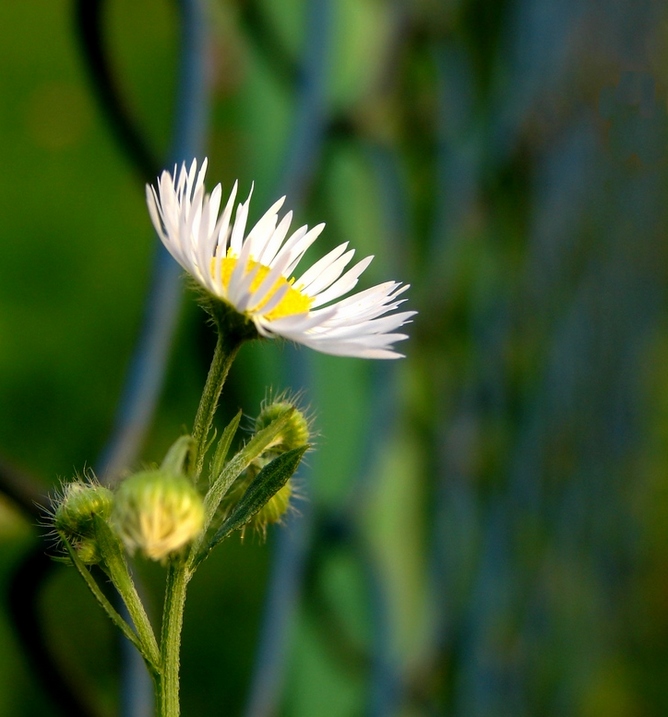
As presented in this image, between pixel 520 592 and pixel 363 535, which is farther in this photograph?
pixel 520 592

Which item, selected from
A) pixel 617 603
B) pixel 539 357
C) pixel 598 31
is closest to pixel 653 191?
pixel 598 31

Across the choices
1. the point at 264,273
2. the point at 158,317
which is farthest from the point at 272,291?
the point at 158,317

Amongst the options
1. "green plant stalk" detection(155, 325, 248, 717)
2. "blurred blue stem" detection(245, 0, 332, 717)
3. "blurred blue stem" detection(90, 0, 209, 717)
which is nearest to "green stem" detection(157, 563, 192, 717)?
"green plant stalk" detection(155, 325, 248, 717)

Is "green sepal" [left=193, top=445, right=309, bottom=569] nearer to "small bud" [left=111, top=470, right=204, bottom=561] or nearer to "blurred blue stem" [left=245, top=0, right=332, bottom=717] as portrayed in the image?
"small bud" [left=111, top=470, right=204, bottom=561]

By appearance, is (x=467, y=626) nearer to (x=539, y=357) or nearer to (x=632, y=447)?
(x=539, y=357)

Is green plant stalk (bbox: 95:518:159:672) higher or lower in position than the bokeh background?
lower

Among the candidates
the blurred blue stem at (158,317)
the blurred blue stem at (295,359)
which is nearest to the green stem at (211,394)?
the blurred blue stem at (158,317)
